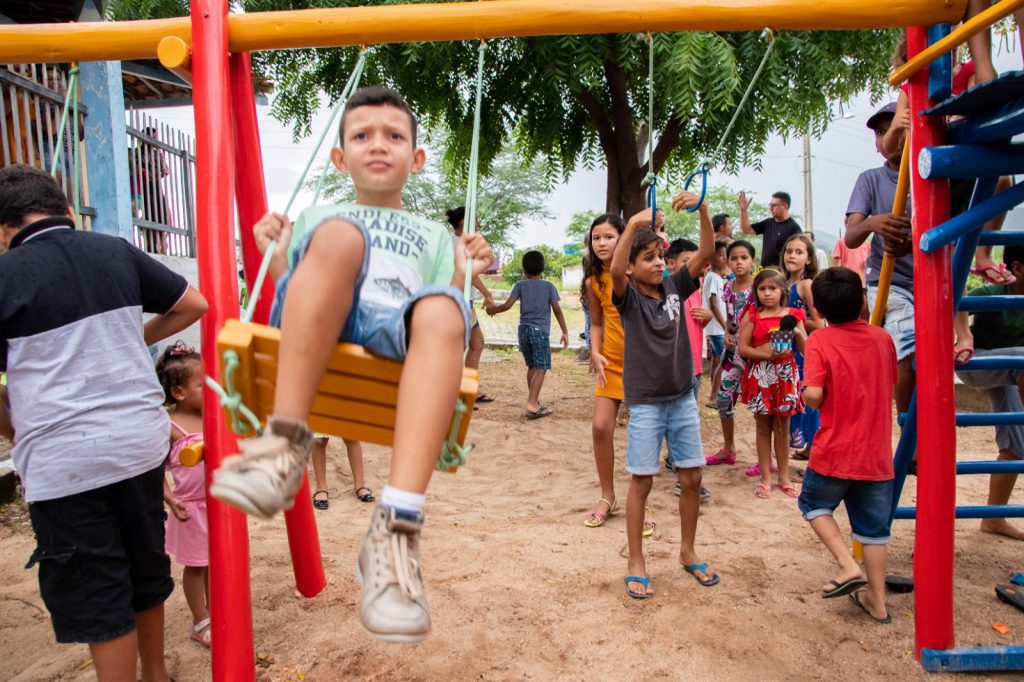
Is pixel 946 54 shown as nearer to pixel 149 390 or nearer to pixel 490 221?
pixel 149 390

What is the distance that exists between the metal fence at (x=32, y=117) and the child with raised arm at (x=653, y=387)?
3.87 metres

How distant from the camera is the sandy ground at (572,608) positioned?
2.70 meters

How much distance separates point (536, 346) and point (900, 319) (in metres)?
4.19

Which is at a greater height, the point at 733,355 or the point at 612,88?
the point at 612,88

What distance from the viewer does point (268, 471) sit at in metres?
1.61

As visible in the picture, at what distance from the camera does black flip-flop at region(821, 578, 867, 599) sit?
2.94 m

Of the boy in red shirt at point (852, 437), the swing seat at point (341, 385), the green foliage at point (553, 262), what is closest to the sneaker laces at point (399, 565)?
the swing seat at point (341, 385)

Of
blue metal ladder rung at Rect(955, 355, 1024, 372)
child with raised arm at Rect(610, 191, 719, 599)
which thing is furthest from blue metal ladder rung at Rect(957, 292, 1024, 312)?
child with raised arm at Rect(610, 191, 719, 599)

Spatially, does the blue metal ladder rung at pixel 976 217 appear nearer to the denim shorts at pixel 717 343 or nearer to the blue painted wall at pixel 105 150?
the denim shorts at pixel 717 343

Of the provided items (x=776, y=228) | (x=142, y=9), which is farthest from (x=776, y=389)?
(x=142, y=9)

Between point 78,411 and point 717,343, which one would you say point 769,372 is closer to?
point 717,343

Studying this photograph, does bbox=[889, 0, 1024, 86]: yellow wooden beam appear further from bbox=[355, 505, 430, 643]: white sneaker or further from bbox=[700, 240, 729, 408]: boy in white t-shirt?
bbox=[700, 240, 729, 408]: boy in white t-shirt

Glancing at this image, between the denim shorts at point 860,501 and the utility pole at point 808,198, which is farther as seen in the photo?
the utility pole at point 808,198

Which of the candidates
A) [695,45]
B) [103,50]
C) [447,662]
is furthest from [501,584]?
[695,45]
